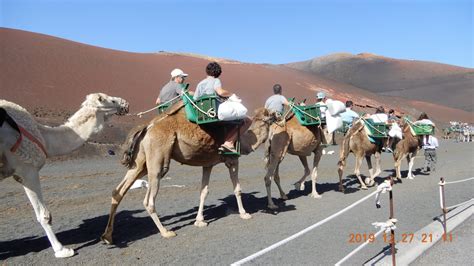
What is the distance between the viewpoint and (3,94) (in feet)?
107

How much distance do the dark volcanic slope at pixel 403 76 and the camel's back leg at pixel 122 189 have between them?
96814 millimetres

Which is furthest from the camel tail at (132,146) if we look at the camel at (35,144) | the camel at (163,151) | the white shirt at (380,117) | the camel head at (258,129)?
the white shirt at (380,117)

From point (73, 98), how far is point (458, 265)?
3641 centimetres

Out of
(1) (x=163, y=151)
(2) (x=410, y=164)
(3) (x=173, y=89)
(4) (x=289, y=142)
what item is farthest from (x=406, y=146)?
(1) (x=163, y=151)

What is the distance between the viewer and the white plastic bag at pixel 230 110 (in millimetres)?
7344

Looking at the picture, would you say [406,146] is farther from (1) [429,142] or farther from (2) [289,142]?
(2) [289,142]

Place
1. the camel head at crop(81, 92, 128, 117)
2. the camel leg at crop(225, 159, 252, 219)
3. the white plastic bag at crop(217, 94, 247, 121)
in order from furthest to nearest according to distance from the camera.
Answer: the camel leg at crop(225, 159, 252, 219)
the white plastic bag at crop(217, 94, 247, 121)
the camel head at crop(81, 92, 128, 117)

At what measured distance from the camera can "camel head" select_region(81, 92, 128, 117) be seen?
699cm

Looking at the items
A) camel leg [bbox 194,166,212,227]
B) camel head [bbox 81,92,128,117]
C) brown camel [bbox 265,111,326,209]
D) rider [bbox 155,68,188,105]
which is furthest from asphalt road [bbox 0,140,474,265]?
rider [bbox 155,68,188,105]

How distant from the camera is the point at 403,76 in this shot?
131 metres

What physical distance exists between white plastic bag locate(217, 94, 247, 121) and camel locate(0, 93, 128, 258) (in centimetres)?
211

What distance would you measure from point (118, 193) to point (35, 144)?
1.56 metres

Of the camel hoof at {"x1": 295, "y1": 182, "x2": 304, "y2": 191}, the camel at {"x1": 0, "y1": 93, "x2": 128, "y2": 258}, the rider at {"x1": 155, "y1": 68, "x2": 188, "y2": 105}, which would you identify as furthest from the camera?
the camel hoof at {"x1": 295, "y1": 182, "x2": 304, "y2": 191}

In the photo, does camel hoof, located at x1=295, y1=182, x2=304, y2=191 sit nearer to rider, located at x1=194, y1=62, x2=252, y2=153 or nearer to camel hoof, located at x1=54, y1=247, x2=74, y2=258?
rider, located at x1=194, y1=62, x2=252, y2=153
